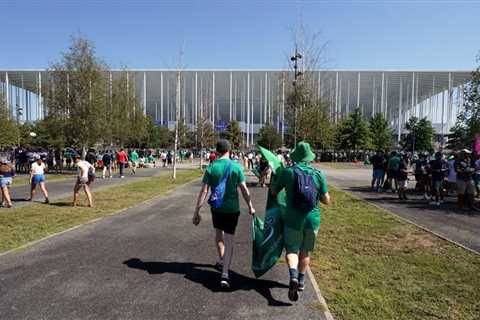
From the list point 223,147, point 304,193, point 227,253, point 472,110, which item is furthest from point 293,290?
point 472,110

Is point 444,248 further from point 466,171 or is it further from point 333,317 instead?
point 466,171

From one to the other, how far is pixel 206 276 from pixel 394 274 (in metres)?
2.55

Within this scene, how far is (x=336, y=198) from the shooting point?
13.1 metres

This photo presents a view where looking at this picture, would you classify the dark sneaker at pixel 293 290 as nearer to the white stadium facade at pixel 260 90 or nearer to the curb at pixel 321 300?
the curb at pixel 321 300

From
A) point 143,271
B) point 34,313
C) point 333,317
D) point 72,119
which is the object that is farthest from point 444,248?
point 72,119

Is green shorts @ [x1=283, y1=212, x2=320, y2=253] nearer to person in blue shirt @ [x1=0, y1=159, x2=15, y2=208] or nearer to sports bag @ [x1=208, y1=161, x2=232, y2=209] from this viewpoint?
sports bag @ [x1=208, y1=161, x2=232, y2=209]

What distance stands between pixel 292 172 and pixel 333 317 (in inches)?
60.8

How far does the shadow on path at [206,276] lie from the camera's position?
14.5ft

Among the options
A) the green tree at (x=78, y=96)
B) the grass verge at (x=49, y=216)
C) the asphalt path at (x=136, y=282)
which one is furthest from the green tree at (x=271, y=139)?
the asphalt path at (x=136, y=282)

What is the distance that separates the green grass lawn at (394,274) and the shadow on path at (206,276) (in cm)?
66

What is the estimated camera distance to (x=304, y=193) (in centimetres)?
408

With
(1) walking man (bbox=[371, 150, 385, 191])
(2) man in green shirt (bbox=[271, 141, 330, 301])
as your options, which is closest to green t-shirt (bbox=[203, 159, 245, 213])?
(2) man in green shirt (bbox=[271, 141, 330, 301])

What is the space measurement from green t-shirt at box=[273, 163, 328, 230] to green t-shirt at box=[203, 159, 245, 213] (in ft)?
1.78

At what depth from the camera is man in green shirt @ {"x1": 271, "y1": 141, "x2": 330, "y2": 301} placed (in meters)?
4.17
